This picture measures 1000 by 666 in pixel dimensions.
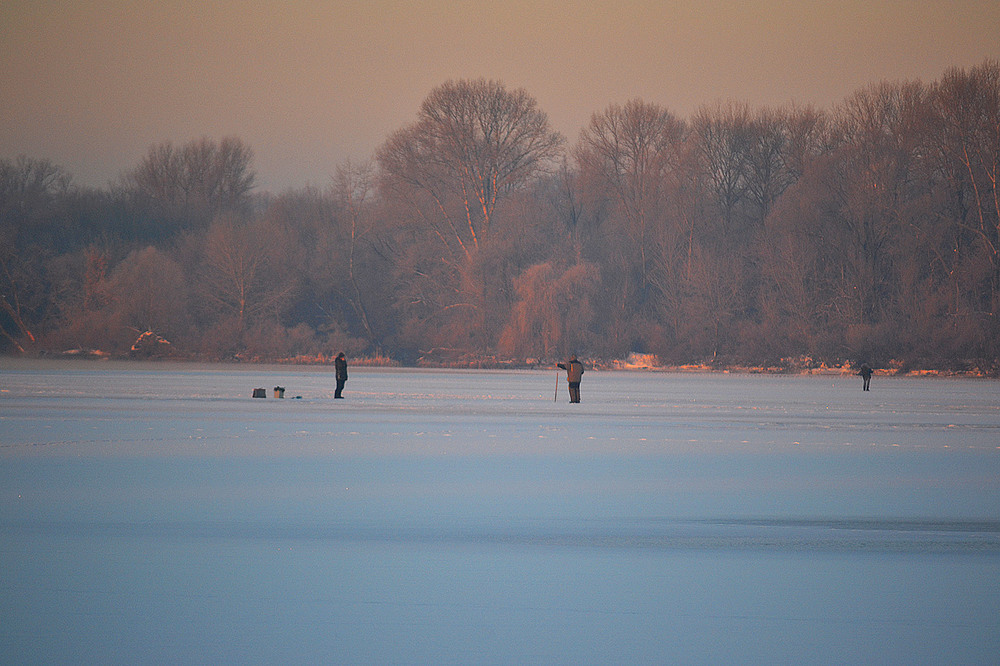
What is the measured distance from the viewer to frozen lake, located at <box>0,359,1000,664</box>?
5.17 m

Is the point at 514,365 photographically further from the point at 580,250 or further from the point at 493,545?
the point at 493,545

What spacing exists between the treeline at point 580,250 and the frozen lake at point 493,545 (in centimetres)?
3142

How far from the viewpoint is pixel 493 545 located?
7.54m

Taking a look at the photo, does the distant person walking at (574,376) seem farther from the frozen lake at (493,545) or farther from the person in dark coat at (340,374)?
the frozen lake at (493,545)

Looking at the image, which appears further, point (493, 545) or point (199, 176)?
point (199, 176)

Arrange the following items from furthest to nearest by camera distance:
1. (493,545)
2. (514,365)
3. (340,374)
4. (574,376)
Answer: (514,365) → (340,374) → (574,376) → (493,545)

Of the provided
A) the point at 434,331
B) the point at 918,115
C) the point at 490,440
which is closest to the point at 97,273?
the point at 434,331

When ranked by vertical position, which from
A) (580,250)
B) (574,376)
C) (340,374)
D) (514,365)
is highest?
(580,250)

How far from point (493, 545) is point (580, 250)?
46.0m

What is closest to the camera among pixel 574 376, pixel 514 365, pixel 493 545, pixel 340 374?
pixel 493 545

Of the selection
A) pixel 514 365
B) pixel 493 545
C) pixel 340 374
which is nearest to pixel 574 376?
pixel 340 374

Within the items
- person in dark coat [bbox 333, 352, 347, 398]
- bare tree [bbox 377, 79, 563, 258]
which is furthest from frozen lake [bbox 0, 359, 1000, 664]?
bare tree [bbox 377, 79, 563, 258]

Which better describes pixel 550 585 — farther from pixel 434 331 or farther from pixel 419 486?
pixel 434 331

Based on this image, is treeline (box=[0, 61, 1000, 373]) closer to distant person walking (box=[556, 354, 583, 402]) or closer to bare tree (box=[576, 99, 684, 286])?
bare tree (box=[576, 99, 684, 286])
